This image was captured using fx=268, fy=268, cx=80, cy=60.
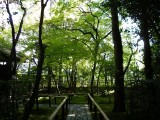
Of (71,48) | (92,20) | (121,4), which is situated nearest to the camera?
(121,4)

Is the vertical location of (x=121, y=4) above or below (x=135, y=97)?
above

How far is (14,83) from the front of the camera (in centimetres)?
1103

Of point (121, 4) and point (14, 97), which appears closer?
point (121, 4)

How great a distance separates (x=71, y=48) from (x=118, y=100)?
1016 centimetres

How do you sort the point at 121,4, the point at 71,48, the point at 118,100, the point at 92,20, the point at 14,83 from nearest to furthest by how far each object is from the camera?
the point at 121,4
the point at 14,83
the point at 118,100
the point at 71,48
the point at 92,20

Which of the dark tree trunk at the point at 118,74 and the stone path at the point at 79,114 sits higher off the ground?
the dark tree trunk at the point at 118,74

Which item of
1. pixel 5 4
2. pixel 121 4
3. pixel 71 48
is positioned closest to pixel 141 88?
pixel 121 4

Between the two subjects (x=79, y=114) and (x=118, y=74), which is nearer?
(x=79, y=114)

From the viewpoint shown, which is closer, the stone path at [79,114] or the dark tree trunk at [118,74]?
the stone path at [79,114]

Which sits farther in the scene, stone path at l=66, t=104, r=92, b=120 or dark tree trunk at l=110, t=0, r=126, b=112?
dark tree trunk at l=110, t=0, r=126, b=112

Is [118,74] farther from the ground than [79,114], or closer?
farther from the ground

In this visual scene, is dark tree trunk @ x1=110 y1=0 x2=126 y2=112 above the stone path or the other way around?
above

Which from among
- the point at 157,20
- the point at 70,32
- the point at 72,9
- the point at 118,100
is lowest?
the point at 118,100

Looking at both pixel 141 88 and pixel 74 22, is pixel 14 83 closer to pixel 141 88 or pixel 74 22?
A: pixel 141 88
